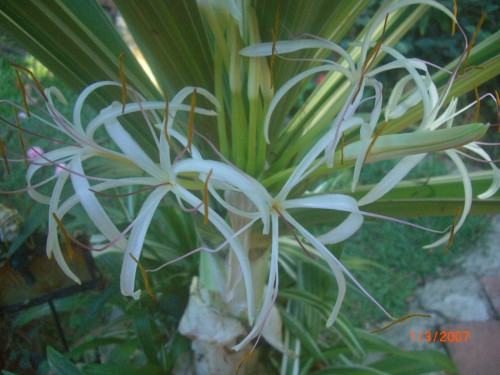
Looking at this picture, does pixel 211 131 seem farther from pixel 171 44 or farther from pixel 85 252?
pixel 85 252

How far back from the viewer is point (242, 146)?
47cm

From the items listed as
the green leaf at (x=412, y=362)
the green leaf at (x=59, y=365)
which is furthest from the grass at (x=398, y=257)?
the green leaf at (x=59, y=365)

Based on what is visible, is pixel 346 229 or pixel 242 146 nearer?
pixel 346 229

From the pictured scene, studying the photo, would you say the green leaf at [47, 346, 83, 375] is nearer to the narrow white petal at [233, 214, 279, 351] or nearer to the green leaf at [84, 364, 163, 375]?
the green leaf at [84, 364, 163, 375]

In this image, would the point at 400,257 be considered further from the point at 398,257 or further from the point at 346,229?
the point at 346,229

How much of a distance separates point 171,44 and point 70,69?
141 mm

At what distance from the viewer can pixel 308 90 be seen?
174 centimetres

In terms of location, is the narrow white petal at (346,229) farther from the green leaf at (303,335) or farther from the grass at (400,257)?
the grass at (400,257)

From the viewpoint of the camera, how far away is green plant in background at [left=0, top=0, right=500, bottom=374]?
1.19 feet
